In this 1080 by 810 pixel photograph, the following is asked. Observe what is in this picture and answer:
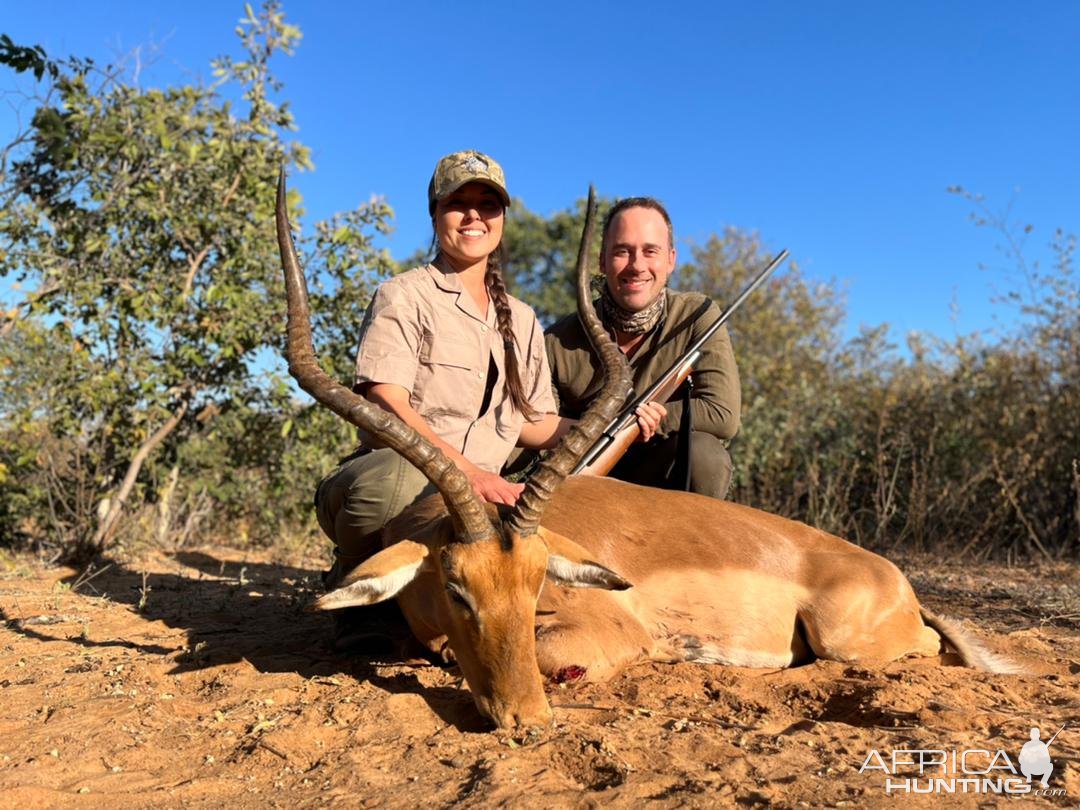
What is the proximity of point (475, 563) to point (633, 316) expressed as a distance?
10.2ft

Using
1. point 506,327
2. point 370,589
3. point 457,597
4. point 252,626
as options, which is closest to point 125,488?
point 252,626

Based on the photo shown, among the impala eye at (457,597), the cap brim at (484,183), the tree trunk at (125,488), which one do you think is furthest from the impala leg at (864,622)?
the tree trunk at (125,488)

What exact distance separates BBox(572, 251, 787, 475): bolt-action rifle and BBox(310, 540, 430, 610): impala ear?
181 cm

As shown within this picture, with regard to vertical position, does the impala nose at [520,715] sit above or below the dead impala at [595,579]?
below

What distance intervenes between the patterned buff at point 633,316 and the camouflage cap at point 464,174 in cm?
162

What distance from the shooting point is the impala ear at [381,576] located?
3506 mm

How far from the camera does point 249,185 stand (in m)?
7.92

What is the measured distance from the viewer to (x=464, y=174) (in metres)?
4.71

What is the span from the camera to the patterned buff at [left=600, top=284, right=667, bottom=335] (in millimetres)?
6219

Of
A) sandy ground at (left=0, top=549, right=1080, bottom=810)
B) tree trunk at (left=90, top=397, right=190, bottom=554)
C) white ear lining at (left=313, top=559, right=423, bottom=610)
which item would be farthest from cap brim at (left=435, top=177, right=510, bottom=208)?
tree trunk at (left=90, top=397, right=190, bottom=554)

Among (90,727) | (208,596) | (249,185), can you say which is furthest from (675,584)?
(249,185)

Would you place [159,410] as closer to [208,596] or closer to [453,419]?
[208,596]

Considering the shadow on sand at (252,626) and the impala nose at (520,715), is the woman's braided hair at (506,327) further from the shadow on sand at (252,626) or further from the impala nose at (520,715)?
the impala nose at (520,715)

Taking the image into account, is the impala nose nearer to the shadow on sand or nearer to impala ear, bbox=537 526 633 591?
the shadow on sand
